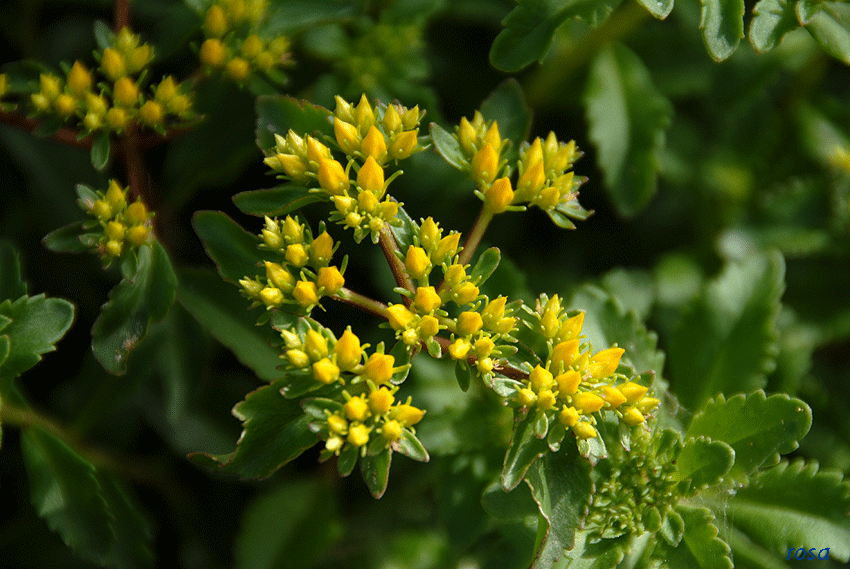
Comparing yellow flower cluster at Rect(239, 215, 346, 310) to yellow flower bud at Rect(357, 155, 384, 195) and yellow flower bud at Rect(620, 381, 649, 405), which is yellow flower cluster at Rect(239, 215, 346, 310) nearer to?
yellow flower bud at Rect(357, 155, 384, 195)

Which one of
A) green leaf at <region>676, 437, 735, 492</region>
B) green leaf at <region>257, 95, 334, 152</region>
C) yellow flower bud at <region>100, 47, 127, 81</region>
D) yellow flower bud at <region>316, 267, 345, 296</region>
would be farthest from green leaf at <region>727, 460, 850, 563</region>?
yellow flower bud at <region>100, 47, 127, 81</region>

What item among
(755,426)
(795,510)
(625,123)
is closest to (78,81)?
(625,123)

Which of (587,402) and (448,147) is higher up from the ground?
(448,147)

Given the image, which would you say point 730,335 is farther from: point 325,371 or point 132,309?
point 132,309

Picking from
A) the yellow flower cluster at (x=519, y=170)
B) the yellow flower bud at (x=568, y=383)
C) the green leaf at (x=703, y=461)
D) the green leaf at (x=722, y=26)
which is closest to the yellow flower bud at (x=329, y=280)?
the yellow flower cluster at (x=519, y=170)

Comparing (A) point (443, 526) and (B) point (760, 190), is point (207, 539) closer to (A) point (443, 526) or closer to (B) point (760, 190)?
(A) point (443, 526)

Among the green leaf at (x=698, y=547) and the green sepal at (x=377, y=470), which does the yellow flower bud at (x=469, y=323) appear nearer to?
the green sepal at (x=377, y=470)

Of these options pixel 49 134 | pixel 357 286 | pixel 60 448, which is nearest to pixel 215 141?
pixel 49 134
